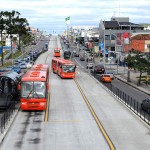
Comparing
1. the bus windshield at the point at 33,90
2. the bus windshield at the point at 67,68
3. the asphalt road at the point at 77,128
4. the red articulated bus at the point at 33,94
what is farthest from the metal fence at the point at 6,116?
Result: the bus windshield at the point at 67,68

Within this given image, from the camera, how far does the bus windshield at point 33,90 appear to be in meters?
32.3

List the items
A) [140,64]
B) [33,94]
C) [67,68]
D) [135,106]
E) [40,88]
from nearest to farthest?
1. [33,94]
2. [40,88]
3. [135,106]
4. [67,68]
5. [140,64]

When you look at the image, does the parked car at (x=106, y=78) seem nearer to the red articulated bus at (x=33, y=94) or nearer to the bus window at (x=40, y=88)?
the bus window at (x=40, y=88)

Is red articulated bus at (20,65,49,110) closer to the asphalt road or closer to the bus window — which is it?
the bus window

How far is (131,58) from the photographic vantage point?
67.6 meters

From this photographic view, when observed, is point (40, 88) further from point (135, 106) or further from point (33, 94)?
point (135, 106)

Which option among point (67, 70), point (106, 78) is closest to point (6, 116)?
point (67, 70)

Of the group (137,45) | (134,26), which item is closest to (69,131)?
(137,45)

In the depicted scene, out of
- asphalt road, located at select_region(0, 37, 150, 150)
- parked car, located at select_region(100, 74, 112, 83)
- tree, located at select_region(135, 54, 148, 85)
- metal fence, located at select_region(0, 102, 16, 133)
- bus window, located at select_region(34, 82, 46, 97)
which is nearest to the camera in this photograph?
asphalt road, located at select_region(0, 37, 150, 150)

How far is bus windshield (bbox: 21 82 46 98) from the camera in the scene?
3234 centimetres

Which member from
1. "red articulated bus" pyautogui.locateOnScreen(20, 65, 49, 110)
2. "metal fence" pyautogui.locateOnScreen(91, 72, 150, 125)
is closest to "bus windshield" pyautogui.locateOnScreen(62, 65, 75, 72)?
"metal fence" pyautogui.locateOnScreen(91, 72, 150, 125)

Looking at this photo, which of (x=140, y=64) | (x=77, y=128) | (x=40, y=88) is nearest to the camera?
(x=77, y=128)

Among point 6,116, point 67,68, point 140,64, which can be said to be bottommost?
point 6,116

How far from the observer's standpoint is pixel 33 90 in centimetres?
3256
